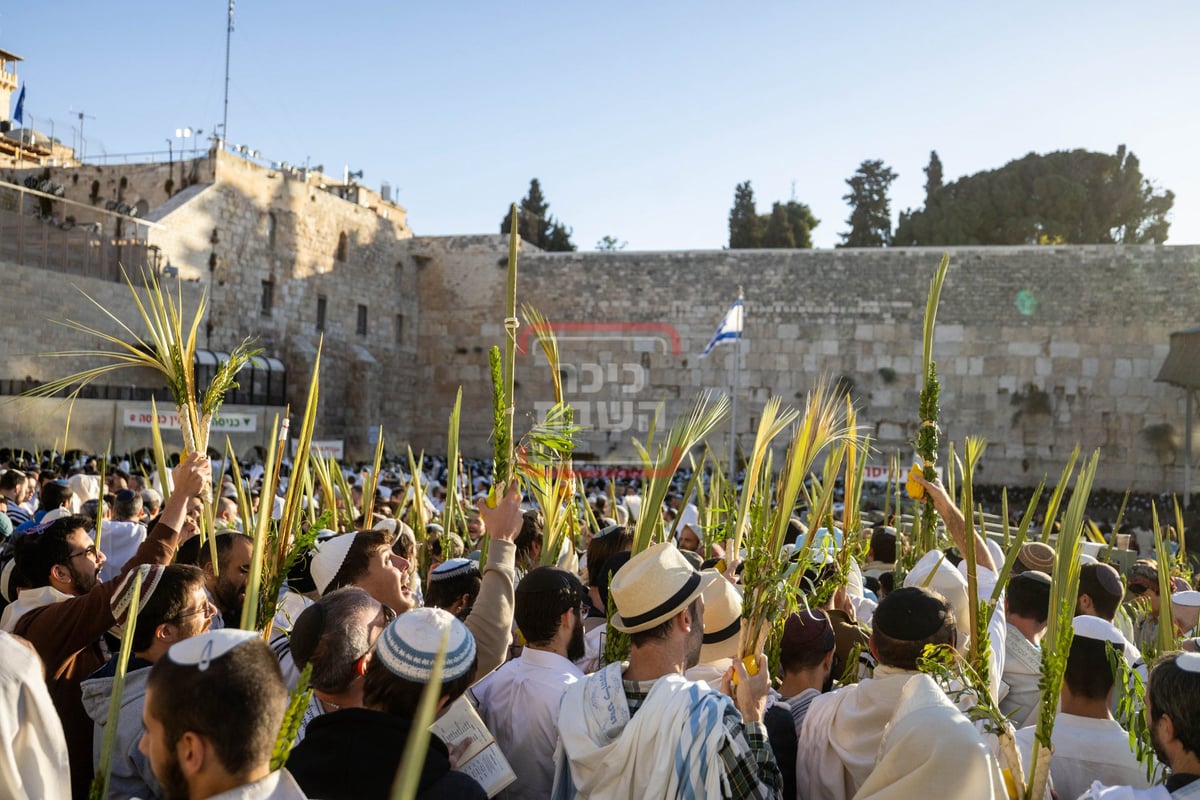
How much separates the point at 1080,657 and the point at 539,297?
752 inches

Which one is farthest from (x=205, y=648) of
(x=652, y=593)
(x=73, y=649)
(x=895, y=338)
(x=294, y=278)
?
(x=895, y=338)

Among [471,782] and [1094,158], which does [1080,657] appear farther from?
[1094,158]

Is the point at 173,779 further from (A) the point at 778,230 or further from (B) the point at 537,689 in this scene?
(A) the point at 778,230

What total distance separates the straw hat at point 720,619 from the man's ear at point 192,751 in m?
1.37

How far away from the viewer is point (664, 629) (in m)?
2.17

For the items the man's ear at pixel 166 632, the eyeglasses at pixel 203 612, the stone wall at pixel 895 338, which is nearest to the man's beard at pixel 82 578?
the eyeglasses at pixel 203 612

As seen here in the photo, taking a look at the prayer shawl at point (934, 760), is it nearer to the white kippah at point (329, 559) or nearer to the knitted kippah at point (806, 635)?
the knitted kippah at point (806, 635)

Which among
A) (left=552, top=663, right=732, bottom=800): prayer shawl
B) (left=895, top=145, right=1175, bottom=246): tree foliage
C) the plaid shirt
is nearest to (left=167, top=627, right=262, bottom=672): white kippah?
(left=552, top=663, right=732, bottom=800): prayer shawl

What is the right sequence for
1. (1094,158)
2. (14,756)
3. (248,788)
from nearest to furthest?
(248,788)
(14,756)
(1094,158)

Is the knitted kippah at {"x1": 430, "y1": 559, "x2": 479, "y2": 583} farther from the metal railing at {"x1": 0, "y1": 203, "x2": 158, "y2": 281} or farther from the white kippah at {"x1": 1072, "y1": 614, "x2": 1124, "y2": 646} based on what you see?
the metal railing at {"x1": 0, "y1": 203, "x2": 158, "y2": 281}

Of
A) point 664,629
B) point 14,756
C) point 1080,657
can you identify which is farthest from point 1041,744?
point 14,756

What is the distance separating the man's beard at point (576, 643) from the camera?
8.58ft

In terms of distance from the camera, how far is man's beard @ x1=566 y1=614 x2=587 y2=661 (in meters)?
2.62

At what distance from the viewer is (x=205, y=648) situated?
1.48 m
